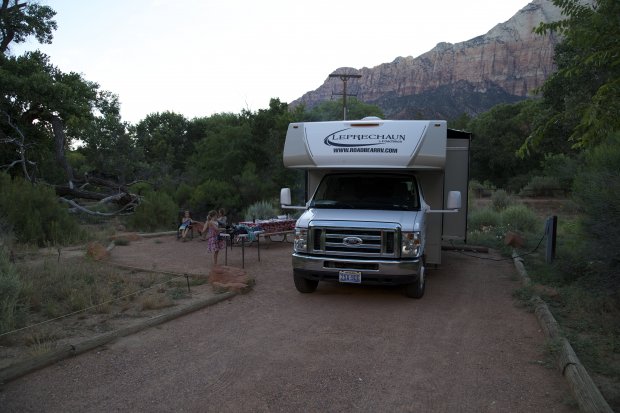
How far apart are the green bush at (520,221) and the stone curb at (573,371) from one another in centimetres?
1072

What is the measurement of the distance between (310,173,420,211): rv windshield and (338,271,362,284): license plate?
1358mm

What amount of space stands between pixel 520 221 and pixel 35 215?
603 inches

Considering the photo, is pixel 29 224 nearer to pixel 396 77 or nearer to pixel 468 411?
pixel 468 411

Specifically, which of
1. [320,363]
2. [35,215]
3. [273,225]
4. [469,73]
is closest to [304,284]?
[320,363]

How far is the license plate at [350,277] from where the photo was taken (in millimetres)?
7816

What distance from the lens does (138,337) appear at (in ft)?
20.7

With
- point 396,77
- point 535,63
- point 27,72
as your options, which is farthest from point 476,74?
point 27,72

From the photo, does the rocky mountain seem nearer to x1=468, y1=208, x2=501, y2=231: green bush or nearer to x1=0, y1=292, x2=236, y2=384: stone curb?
x1=468, y1=208, x2=501, y2=231: green bush

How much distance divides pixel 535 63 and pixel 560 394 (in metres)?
119

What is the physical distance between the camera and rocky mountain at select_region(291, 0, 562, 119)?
9606cm

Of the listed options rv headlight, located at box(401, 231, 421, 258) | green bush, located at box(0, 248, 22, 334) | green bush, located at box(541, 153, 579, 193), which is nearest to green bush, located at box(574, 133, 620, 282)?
rv headlight, located at box(401, 231, 421, 258)

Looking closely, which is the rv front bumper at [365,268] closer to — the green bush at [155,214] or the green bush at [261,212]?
the green bush at [261,212]

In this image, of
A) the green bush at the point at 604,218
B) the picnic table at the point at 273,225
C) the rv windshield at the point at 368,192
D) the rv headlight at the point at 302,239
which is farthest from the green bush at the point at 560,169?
the rv headlight at the point at 302,239

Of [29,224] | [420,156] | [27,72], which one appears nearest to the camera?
[420,156]
